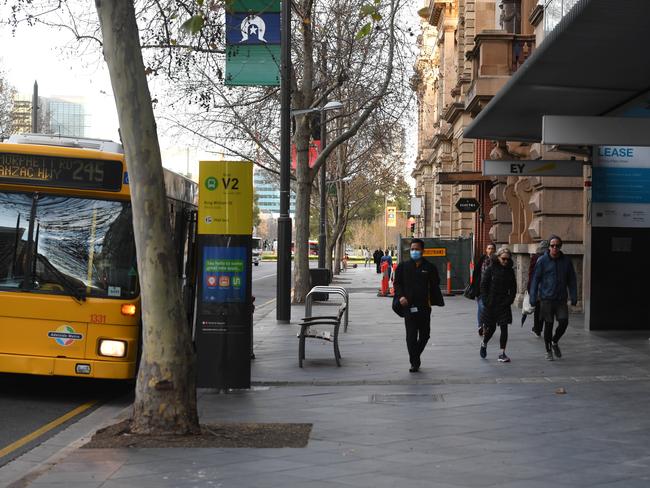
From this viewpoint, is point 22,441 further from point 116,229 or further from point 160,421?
point 116,229

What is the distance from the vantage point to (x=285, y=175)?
23.6 metres

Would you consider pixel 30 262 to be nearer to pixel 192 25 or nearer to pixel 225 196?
pixel 225 196

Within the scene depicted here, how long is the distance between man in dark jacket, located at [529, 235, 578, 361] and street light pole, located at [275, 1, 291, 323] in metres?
8.40

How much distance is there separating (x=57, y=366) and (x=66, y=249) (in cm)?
126

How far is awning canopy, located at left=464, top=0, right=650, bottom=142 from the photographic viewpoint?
40.2ft

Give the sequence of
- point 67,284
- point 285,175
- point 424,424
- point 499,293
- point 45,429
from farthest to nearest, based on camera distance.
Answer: point 285,175 < point 499,293 < point 67,284 < point 45,429 < point 424,424

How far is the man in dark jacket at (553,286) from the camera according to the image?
15898 millimetres

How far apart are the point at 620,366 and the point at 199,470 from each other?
8822mm

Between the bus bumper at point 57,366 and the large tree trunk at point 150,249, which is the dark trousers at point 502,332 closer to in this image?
the bus bumper at point 57,366

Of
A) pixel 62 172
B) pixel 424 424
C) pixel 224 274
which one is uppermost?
pixel 62 172

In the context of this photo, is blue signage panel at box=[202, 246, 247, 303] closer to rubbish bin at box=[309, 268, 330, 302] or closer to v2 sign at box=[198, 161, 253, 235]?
v2 sign at box=[198, 161, 253, 235]

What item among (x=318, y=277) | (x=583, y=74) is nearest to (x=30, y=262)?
(x=583, y=74)

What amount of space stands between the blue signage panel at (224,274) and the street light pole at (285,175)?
1098 centimetres

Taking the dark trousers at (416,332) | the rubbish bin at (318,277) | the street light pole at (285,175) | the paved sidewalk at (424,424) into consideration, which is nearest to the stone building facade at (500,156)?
the rubbish bin at (318,277)
